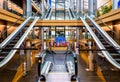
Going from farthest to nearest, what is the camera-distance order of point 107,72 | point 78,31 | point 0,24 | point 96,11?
point 78,31 → point 96,11 → point 0,24 → point 107,72

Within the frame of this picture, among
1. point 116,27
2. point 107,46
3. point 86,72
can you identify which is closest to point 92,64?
point 86,72

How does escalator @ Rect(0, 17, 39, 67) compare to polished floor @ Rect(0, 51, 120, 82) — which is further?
polished floor @ Rect(0, 51, 120, 82)

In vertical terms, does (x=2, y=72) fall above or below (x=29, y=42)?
below

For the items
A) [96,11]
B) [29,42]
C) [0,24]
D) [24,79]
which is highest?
[96,11]

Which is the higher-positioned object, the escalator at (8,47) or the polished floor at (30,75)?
the escalator at (8,47)

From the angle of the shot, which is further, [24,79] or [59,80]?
[24,79]

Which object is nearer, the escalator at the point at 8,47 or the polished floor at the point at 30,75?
the escalator at the point at 8,47

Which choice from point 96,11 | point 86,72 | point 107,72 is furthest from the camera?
point 96,11

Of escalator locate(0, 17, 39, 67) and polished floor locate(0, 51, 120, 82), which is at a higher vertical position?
escalator locate(0, 17, 39, 67)

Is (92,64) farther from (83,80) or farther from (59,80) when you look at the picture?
(59,80)

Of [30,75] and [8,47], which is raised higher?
[8,47]

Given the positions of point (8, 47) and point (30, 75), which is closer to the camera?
point (8, 47)

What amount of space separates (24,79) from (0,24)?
3.43 meters

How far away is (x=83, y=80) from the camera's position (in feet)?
43.5
